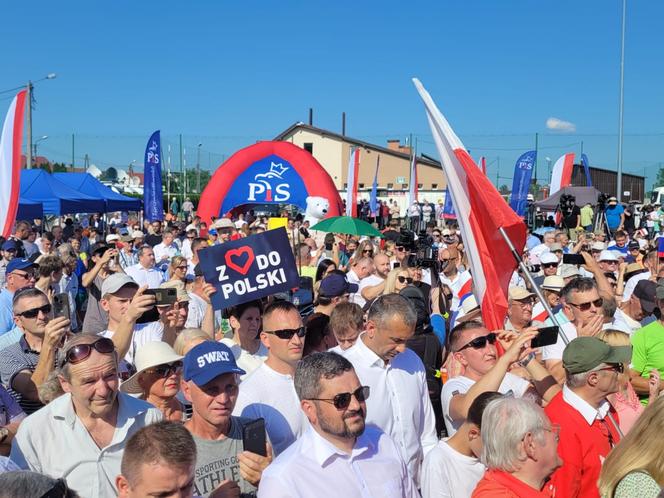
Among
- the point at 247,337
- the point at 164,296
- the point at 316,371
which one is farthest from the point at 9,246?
the point at 316,371

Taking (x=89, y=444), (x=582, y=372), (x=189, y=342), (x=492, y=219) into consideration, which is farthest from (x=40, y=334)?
(x=582, y=372)

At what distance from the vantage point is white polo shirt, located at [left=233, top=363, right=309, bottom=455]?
4.04 m

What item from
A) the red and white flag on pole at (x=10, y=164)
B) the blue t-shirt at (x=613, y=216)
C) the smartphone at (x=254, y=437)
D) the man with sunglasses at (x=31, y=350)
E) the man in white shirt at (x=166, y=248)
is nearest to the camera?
the smartphone at (x=254, y=437)

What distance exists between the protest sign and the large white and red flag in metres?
1.44

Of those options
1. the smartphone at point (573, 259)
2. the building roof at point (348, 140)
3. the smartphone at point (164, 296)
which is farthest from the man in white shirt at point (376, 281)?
the building roof at point (348, 140)

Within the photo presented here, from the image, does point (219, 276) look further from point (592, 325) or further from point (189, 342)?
point (592, 325)

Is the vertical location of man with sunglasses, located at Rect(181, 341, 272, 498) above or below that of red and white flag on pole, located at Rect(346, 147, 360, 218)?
below

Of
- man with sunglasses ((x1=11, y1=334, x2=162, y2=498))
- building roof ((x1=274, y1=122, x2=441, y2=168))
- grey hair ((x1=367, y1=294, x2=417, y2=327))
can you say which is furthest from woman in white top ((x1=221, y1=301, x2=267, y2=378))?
building roof ((x1=274, y1=122, x2=441, y2=168))

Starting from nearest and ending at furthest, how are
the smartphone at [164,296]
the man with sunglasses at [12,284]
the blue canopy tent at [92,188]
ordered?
1. the smartphone at [164,296]
2. the man with sunglasses at [12,284]
3. the blue canopy tent at [92,188]

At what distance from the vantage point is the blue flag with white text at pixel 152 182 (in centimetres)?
2136

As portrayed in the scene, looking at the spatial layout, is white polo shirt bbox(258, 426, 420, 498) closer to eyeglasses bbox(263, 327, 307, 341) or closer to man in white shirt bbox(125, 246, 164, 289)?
eyeglasses bbox(263, 327, 307, 341)

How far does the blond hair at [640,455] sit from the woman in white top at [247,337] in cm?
263

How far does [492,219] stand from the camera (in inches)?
213

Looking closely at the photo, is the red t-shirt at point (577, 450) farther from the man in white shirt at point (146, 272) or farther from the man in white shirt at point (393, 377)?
the man in white shirt at point (146, 272)
